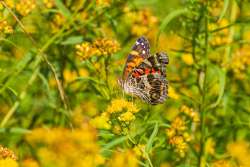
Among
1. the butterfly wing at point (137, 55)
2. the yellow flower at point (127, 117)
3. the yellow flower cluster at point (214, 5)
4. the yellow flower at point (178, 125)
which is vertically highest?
the yellow flower cluster at point (214, 5)

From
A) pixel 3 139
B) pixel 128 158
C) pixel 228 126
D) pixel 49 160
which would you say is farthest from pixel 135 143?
pixel 3 139

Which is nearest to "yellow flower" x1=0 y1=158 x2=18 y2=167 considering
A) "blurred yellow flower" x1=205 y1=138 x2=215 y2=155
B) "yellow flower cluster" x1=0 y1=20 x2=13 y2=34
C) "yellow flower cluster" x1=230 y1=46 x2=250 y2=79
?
"yellow flower cluster" x1=0 y1=20 x2=13 y2=34

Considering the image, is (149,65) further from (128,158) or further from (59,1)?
(128,158)

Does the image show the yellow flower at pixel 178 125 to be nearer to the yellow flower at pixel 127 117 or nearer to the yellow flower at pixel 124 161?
the yellow flower at pixel 127 117

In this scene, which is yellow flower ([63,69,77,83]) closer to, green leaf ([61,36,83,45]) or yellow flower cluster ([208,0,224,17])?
green leaf ([61,36,83,45])

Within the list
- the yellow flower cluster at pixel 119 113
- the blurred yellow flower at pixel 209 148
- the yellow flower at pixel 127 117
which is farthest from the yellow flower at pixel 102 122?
the blurred yellow flower at pixel 209 148
